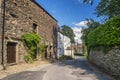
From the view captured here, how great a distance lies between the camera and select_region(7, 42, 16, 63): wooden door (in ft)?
54.0

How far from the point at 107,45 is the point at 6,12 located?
852 centimetres

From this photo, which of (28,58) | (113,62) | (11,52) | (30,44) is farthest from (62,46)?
(113,62)

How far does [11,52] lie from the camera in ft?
55.7

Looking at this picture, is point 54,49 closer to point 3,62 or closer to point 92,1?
point 92,1

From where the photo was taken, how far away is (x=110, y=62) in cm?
1298

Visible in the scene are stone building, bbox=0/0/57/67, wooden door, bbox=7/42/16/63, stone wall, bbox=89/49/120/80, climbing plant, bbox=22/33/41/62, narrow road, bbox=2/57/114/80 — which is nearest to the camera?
narrow road, bbox=2/57/114/80

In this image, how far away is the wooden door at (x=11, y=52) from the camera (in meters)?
16.5

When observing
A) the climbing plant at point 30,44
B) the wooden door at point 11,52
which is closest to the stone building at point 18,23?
the wooden door at point 11,52

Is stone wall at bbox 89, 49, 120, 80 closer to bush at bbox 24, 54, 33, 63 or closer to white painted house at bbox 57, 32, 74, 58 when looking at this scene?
bush at bbox 24, 54, 33, 63

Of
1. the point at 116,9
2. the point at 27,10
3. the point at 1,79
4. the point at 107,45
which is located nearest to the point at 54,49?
the point at 27,10

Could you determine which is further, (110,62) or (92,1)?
(92,1)

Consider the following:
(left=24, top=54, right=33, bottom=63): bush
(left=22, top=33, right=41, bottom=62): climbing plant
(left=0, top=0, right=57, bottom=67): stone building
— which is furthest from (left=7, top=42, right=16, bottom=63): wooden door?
(left=24, top=54, right=33, bottom=63): bush

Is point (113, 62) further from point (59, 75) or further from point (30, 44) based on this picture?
point (30, 44)

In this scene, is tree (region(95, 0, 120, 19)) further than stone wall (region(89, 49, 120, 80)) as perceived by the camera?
Yes
